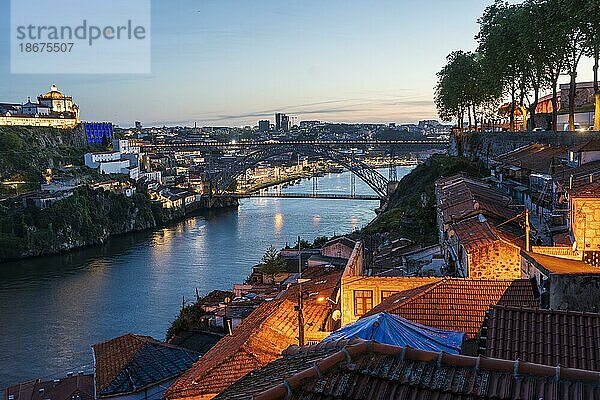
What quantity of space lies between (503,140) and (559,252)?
11058 millimetres

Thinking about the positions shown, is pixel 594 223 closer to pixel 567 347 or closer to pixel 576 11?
pixel 567 347

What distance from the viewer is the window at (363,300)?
Result: 5898 millimetres

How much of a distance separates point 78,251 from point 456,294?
23.5m

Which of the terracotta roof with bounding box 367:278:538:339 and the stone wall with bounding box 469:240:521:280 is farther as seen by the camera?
the stone wall with bounding box 469:240:521:280

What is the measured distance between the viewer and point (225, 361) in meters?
5.36

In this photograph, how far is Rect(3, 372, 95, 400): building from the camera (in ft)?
27.3

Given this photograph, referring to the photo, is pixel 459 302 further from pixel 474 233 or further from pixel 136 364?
pixel 136 364

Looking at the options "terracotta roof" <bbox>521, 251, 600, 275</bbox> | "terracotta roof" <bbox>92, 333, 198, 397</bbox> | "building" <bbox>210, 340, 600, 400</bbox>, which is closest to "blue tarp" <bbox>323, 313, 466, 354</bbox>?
"terracotta roof" <bbox>521, 251, 600, 275</bbox>

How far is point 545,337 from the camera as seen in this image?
9.12ft

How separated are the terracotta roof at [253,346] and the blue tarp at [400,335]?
1.84 metres

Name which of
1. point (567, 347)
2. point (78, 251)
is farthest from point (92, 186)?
point (567, 347)

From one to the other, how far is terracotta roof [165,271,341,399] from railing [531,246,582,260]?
2.09 m

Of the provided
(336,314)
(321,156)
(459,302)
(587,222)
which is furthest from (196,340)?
(321,156)

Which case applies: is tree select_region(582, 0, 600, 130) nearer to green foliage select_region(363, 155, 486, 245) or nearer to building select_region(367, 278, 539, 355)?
green foliage select_region(363, 155, 486, 245)
